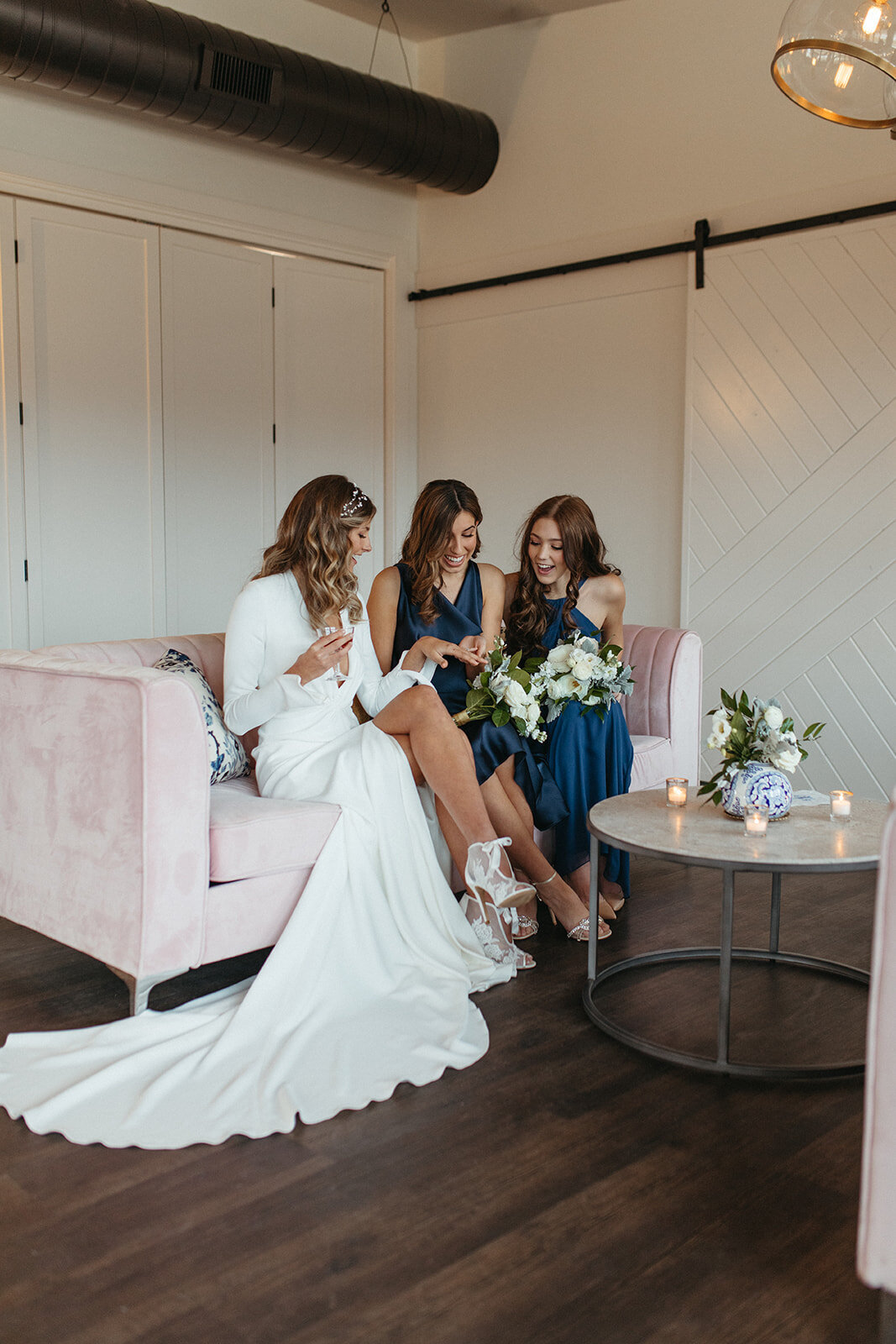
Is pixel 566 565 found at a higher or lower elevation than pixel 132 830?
higher

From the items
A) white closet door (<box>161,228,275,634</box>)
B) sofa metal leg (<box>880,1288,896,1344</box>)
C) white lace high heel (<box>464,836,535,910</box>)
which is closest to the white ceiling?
white closet door (<box>161,228,275,634</box>)

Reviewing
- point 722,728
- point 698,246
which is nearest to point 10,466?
point 698,246

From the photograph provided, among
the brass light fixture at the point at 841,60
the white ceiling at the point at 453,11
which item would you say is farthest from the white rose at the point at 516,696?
the white ceiling at the point at 453,11

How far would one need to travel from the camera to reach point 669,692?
162 inches

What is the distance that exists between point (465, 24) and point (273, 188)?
138cm

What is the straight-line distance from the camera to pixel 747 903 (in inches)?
144

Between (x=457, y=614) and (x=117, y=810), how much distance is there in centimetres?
147

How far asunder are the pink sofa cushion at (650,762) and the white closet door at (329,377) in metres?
2.78

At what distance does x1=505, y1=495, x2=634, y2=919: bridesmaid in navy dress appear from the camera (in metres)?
3.53

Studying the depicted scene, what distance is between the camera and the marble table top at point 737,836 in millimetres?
2369

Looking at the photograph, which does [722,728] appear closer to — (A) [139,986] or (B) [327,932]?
(B) [327,932]

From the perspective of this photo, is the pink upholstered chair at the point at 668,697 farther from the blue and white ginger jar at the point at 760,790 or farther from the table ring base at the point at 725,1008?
the blue and white ginger jar at the point at 760,790

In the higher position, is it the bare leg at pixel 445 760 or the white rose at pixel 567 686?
the white rose at pixel 567 686

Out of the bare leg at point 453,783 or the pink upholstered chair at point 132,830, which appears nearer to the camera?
the pink upholstered chair at point 132,830
